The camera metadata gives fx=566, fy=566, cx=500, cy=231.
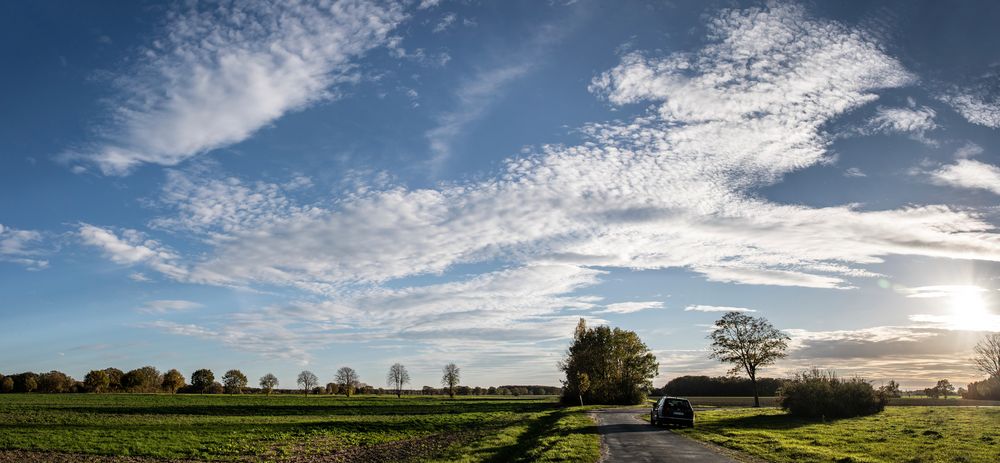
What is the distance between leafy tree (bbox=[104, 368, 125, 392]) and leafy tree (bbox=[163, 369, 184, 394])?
497 inches

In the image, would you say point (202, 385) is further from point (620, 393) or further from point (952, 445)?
point (952, 445)

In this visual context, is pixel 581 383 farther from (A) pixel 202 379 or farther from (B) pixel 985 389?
(A) pixel 202 379

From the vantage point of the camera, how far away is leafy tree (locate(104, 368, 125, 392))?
557 ft

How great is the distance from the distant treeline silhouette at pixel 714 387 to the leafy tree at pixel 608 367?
1926 inches

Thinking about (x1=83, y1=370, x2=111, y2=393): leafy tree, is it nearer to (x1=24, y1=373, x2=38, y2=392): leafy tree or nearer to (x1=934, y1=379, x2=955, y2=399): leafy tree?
(x1=24, y1=373, x2=38, y2=392): leafy tree

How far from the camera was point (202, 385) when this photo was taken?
188 m

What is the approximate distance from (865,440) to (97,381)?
633ft

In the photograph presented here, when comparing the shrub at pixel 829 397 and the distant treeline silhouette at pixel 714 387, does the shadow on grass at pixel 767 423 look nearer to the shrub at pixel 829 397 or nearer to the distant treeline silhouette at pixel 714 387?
the shrub at pixel 829 397

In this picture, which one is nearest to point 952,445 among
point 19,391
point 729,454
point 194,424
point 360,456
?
point 729,454

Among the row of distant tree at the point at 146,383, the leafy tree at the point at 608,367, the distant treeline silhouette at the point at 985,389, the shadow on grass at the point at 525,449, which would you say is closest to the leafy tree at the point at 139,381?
the row of distant tree at the point at 146,383

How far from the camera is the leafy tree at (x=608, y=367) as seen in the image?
88.2 metres

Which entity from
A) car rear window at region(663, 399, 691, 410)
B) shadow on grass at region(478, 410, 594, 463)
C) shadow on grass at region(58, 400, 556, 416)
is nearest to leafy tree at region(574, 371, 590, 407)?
shadow on grass at region(58, 400, 556, 416)

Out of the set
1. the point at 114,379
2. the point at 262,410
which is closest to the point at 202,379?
the point at 114,379

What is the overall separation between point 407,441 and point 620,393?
62684 mm
